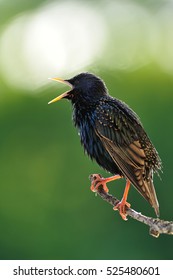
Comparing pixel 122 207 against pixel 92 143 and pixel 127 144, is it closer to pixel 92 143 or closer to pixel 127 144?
pixel 127 144

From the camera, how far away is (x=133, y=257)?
12000 millimetres

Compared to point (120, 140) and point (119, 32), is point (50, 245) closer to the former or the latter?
point (119, 32)

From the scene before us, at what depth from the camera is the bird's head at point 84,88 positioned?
6422mm

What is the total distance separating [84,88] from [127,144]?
0.60 metres

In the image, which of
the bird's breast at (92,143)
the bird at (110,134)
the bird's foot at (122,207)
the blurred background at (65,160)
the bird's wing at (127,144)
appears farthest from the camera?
the blurred background at (65,160)

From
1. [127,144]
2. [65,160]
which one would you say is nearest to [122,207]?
[127,144]

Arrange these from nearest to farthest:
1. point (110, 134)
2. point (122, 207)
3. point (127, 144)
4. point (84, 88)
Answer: point (122, 207), point (127, 144), point (110, 134), point (84, 88)

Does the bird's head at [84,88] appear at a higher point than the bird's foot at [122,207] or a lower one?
higher

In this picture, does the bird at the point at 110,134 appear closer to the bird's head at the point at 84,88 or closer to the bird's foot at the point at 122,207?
the bird's head at the point at 84,88

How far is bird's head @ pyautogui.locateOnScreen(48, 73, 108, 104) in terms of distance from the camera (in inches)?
253

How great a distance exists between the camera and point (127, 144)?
616 cm

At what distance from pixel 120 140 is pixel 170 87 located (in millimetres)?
6342

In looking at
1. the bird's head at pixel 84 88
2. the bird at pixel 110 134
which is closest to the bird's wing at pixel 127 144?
the bird at pixel 110 134
